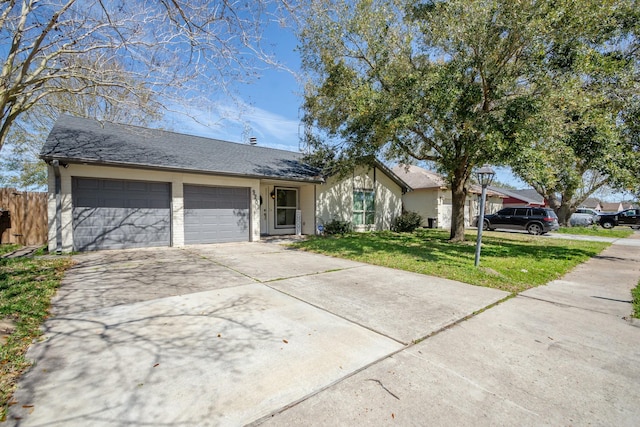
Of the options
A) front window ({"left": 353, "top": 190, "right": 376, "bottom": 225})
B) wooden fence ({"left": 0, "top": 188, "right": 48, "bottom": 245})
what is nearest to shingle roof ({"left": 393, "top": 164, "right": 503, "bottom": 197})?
front window ({"left": 353, "top": 190, "right": 376, "bottom": 225})

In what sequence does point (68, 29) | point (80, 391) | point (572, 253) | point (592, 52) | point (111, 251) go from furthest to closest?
point (572, 253), point (111, 251), point (592, 52), point (68, 29), point (80, 391)

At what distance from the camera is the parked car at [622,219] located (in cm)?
2661

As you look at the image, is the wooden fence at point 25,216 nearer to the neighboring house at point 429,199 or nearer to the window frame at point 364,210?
the window frame at point 364,210

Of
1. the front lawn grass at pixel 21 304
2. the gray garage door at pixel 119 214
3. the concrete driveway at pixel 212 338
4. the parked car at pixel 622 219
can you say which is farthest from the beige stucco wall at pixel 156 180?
the parked car at pixel 622 219

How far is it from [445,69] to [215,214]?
896cm

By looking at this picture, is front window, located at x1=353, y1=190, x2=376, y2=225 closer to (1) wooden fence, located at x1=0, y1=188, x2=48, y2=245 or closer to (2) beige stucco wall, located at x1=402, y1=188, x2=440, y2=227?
(2) beige stucco wall, located at x1=402, y1=188, x2=440, y2=227

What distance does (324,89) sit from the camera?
35.8 feet

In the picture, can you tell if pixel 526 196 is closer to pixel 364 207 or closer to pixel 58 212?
pixel 364 207

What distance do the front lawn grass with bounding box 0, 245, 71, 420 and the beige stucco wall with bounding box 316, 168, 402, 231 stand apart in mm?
9602

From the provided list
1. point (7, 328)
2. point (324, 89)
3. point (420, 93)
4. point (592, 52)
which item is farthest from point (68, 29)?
point (592, 52)

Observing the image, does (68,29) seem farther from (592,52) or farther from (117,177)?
(592,52)

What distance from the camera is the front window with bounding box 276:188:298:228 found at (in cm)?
1439

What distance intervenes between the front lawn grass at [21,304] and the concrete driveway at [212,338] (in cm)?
12

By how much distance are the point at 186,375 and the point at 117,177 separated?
8853 millimetres
